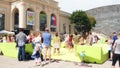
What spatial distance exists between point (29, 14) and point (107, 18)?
43.8m

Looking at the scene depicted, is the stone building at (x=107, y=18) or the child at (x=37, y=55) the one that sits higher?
the stone building at (x=107, y=18)

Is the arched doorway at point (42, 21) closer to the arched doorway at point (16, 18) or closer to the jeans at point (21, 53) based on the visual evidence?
the arched doorway at point (16, 18)

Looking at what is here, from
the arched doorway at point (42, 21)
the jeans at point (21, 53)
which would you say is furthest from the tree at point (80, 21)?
the jeans at point (21, 53)

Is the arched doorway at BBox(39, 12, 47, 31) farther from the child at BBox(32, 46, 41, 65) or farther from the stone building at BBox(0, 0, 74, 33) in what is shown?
the child at BBox(32, 46, 41, 65)

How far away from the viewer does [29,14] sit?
39469 millimetres

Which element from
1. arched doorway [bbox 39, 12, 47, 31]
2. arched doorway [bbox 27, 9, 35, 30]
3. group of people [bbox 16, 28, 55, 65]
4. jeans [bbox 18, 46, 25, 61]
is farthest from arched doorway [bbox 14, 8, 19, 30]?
group of people [bbox 16, 28, 55, 65]

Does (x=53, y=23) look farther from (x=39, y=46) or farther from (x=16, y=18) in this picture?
(x=39, y=46)

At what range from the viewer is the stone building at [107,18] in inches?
2763

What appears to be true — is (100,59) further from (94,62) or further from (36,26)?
(36,26)

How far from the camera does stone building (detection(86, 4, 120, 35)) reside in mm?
70188

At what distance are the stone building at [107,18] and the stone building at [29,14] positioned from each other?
89.9ft

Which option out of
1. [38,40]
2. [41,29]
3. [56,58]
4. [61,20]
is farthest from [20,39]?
[61,20]

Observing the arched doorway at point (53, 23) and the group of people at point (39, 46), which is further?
the arched doorway at point (53, 23)

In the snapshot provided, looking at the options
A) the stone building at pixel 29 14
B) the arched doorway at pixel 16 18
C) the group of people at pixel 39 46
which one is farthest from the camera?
the arched doorway at pixel 16 18
